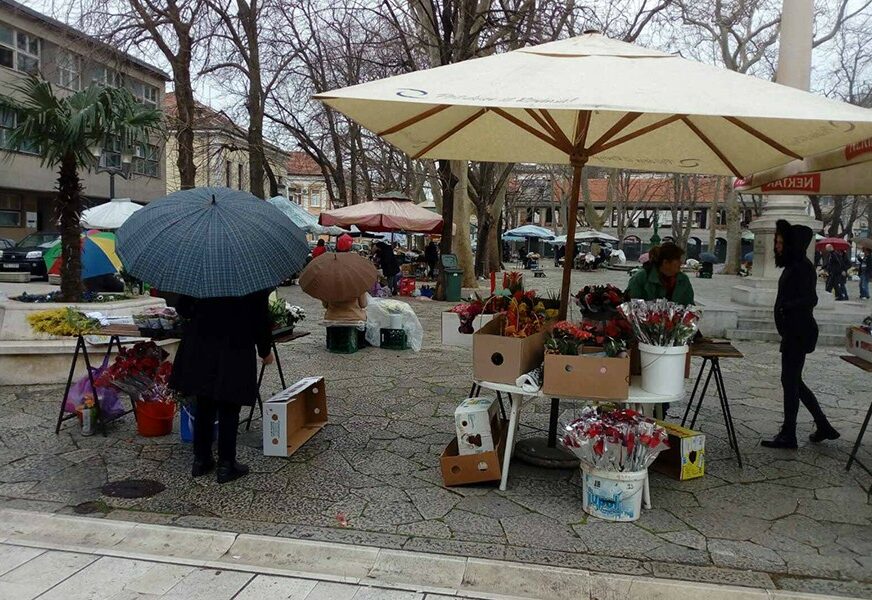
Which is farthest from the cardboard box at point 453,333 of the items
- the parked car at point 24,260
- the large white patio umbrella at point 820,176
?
the parked car at point 24,260

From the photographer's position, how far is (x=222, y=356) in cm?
439

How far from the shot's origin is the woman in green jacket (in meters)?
5.37

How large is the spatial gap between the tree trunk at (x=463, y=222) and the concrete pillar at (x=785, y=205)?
677cm

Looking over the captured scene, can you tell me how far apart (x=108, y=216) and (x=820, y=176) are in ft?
54.7

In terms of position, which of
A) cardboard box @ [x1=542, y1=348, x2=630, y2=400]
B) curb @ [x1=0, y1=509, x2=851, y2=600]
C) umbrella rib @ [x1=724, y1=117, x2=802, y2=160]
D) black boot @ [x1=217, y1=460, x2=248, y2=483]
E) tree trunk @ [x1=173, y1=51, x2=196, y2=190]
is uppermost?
tree trunk @ [x1=173, y1=51, x2=196, y2=190]

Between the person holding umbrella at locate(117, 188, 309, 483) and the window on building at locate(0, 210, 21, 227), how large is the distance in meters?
31.1

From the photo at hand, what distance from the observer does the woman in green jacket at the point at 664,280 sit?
5367mm

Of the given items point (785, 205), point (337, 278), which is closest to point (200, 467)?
point (337, 278)

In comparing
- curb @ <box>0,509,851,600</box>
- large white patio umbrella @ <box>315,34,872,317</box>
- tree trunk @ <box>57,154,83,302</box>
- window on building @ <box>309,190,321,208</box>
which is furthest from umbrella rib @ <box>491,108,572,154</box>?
window on building @ <box>309,190,321,208</box>

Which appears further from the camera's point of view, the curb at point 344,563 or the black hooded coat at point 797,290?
the black hooded coat at point 797,290

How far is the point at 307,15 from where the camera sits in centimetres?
1872

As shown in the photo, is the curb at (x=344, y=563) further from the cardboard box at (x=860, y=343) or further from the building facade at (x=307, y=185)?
the building facade at (x=307, y=185)

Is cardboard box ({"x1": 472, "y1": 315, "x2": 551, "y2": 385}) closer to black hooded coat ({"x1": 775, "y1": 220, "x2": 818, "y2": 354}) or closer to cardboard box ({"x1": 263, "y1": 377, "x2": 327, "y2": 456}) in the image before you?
cardboard box ({"x1": 263, "y1": 377, "x2": 327, "y2": 456})

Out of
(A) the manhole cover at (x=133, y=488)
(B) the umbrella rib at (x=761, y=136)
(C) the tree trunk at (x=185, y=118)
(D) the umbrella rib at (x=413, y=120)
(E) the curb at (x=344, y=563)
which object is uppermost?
(C) the tree trunk at (x=185, y=118)
